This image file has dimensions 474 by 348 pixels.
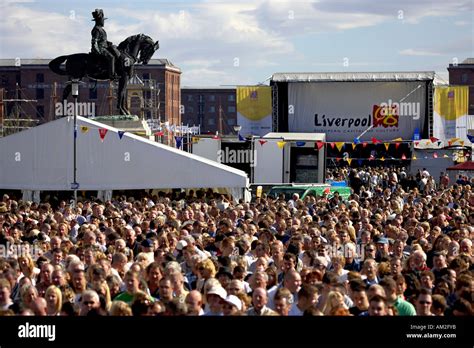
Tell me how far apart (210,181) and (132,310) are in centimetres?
2044

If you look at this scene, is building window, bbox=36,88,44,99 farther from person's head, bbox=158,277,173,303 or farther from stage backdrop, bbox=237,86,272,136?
person's head, bbox=158,277,173,303

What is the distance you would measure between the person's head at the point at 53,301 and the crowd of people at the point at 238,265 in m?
0.01

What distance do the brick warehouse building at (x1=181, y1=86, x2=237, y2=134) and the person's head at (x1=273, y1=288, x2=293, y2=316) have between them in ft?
443

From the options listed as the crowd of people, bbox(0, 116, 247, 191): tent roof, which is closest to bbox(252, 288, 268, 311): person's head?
the crowd of people

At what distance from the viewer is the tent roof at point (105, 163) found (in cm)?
3055

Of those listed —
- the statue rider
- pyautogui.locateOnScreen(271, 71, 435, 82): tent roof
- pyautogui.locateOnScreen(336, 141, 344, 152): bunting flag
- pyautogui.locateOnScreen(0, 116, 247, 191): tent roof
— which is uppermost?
pyautogui.locateOnScreen(271, 71, 435, 82): tent roof

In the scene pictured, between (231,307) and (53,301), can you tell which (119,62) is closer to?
(53,301)

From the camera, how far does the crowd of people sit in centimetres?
1047

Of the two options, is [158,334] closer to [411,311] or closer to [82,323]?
[82,323]

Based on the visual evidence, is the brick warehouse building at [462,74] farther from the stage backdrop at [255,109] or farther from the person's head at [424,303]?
the person's head at [424,303]

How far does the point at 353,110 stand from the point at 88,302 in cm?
4939

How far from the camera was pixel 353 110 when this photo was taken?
5916 cm

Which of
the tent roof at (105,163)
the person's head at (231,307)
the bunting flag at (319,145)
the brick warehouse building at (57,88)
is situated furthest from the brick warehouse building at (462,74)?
the person's head at (231,307)

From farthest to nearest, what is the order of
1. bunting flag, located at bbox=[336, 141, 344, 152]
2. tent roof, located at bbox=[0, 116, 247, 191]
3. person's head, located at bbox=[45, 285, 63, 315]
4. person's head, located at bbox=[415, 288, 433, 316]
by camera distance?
bunting flag, located at bbox=[336, 141, 344, 152]
tent roof, located at bbox=[0, 116, 247, 191]
person's head, located at bbox=[45, 285, 63, 315]
person's head, located at bbox=[415, 288, 433, 316]
